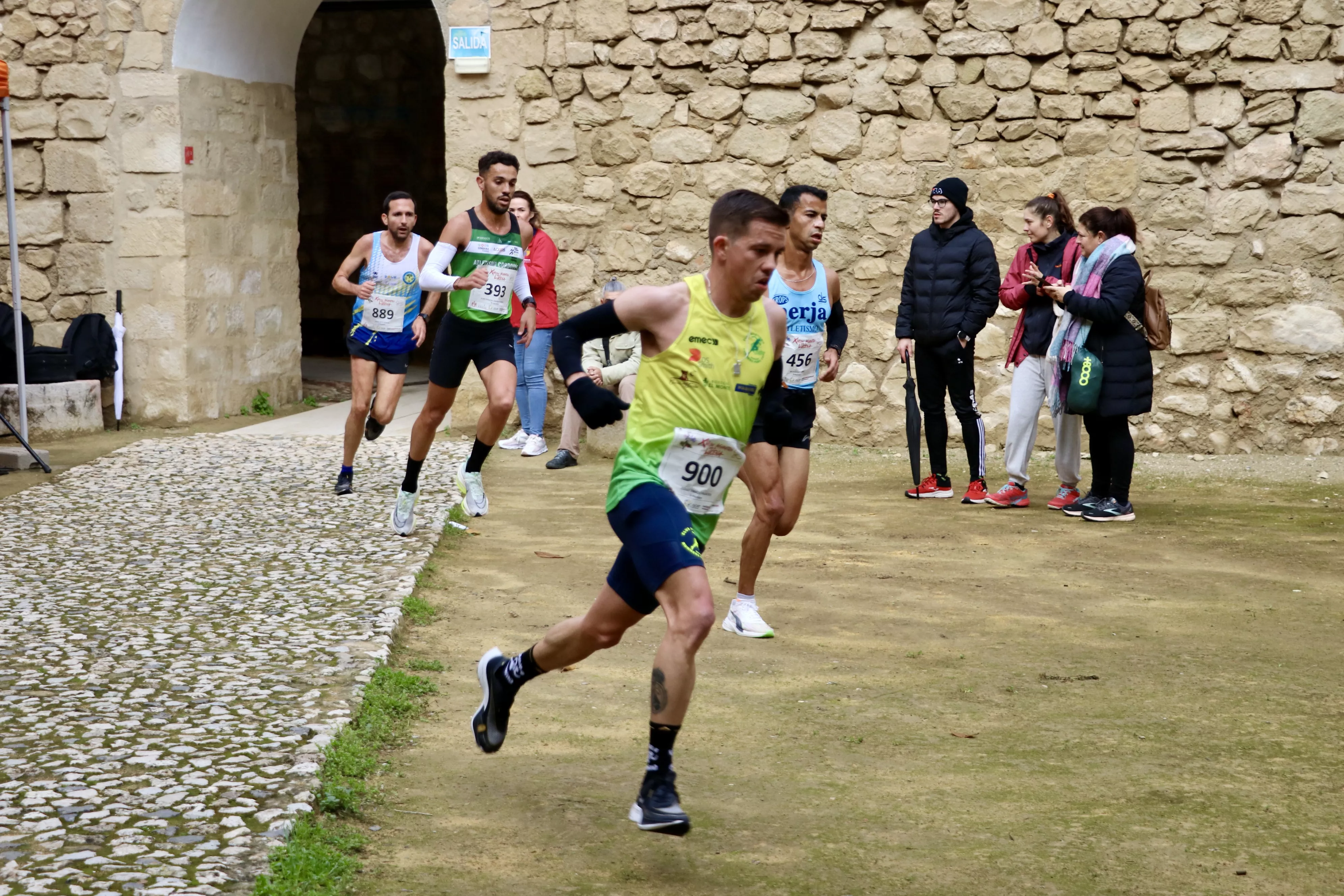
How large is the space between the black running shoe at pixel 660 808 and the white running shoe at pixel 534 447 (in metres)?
6.84

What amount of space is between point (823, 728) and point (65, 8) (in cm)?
923

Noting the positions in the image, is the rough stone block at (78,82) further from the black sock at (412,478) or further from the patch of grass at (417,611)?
the patch of grass at (417,611)

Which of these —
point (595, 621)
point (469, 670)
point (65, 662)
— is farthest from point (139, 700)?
point (595, 621)

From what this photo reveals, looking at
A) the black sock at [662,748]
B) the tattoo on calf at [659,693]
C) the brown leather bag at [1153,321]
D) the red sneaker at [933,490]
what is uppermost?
the brown leather bag at [1153,321]

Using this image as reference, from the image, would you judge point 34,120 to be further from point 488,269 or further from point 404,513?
point 404,513

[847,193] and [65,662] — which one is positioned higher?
[847,193]

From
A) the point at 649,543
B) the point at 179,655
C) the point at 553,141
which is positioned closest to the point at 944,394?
the point at 553,141

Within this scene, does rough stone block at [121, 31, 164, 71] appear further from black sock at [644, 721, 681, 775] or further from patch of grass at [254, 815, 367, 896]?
black sock at [644, 721, 681, 775]

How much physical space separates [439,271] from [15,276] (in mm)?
4244

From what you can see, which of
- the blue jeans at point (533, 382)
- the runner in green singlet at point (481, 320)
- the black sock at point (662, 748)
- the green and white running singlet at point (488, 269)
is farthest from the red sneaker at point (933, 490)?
the black sock at point (662, 748)

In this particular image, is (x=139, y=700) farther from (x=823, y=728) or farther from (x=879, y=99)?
(x=879, y=99)

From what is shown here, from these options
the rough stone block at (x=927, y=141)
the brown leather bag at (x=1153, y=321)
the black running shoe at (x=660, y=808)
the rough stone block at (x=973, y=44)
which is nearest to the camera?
the black running shoe at (x=660, y=808)

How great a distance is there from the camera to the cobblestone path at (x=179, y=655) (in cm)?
322

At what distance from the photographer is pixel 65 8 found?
10.7 meters
